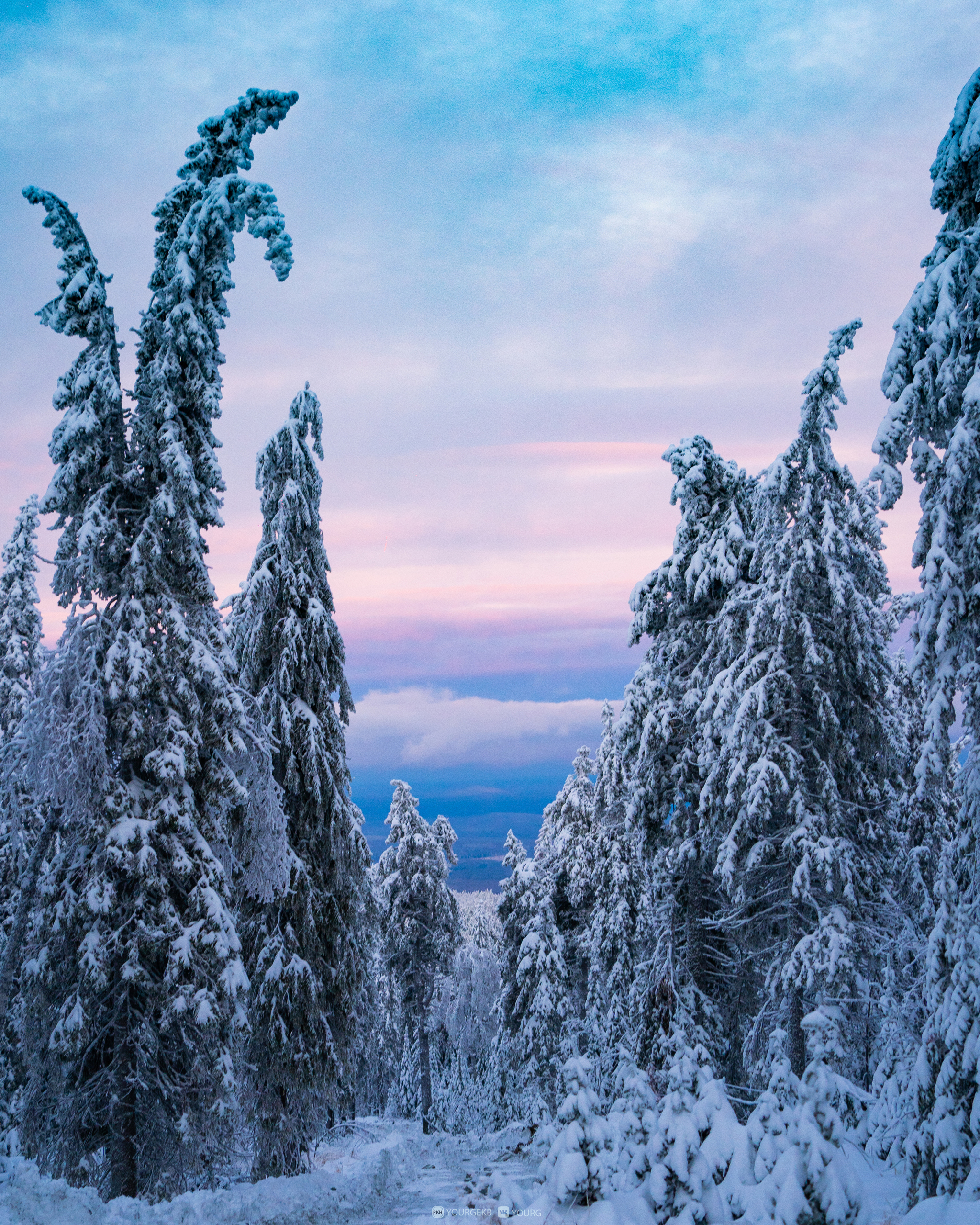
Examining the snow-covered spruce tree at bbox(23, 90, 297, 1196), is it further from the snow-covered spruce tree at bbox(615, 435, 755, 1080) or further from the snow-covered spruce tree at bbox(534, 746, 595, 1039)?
the snow-covered spruce tree at bbox(534, 746, 595, 1039)

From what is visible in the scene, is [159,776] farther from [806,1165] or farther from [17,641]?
[17,641]

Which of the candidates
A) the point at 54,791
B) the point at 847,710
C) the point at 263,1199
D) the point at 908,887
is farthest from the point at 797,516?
the point at 263,1199

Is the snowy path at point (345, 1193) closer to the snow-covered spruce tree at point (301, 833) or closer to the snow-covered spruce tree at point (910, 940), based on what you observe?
the snow-covered spruce tree at point (301, 833)

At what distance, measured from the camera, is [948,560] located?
8625 mm

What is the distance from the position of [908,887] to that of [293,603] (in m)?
13.3

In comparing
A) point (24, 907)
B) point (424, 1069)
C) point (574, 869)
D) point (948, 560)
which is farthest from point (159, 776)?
point (424, 1069)

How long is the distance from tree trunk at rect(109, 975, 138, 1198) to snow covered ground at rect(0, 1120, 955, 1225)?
80 centimetres

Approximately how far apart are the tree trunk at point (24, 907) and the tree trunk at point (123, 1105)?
171cm

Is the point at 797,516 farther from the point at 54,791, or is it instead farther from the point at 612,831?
the point at 54,791

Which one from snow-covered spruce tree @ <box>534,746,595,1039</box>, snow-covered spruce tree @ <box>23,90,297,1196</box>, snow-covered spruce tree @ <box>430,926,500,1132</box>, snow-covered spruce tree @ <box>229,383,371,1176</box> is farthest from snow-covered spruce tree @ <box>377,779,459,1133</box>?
snow-covered spruce tree @ <box>23,90,297,1196</box>

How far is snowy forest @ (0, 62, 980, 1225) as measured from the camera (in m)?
7.52

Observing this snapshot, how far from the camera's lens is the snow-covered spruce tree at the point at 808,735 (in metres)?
14.1

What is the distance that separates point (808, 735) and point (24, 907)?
12928 millimetres

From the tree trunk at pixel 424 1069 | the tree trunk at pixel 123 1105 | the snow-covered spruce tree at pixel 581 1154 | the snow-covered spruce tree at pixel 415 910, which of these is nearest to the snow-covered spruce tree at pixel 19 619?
the tree trunk at pixel 123 1105
